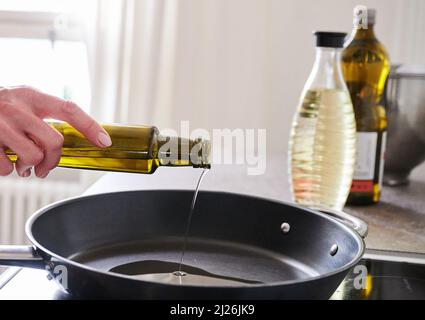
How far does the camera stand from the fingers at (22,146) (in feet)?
2.26

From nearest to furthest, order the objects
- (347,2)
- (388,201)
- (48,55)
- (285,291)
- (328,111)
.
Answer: (285,291), (328,111), (388,201), (347,2), (48,55)

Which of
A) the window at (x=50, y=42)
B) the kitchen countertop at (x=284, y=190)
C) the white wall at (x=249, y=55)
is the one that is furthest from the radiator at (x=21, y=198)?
the kitchen countertop at (x=284, y=190)

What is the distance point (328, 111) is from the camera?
103 cm

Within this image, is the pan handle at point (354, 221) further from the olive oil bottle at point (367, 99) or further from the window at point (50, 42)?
the window at point (50, 42)

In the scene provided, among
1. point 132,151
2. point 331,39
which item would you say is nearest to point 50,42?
point 331,39

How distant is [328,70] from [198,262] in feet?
1.50

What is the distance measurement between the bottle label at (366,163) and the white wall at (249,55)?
82 cm

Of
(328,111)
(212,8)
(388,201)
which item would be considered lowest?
(388,201)

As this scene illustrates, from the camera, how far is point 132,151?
30.0 inches

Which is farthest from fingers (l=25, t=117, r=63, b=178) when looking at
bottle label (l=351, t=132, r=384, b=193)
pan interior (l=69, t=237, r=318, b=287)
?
bottle label (l=351, t=132, r=384, b=193)

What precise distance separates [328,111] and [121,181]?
398 mm

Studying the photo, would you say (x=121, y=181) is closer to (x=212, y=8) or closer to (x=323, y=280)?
(x=323, y=280)
